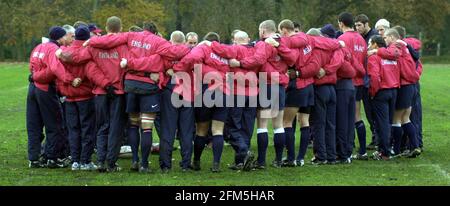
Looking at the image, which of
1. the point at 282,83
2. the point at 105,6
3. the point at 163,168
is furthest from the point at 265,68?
the point at 105,6

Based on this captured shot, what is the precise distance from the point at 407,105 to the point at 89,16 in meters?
46.6

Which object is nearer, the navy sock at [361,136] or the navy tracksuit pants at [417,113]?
the navy sock at [361,136]

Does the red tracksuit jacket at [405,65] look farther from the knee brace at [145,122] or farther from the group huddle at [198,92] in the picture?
the knee brace at [145,122]

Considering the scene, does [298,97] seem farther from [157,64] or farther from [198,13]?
[198,13]

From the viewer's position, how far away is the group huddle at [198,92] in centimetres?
1173

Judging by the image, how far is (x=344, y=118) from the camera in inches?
533

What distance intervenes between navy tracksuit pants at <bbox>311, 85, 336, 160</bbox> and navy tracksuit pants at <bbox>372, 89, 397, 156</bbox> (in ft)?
3.15

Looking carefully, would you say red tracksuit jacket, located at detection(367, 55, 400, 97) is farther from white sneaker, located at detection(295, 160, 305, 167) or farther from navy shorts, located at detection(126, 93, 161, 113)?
navy shorts, located at detection(126, 93, 161, 113)

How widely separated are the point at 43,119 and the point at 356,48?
16.7 ft

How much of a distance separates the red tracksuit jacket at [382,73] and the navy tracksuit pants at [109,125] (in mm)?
4338

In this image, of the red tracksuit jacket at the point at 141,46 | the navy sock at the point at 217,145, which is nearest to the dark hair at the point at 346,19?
the navy sock at the point at 217,145

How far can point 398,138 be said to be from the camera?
1428 centimetres

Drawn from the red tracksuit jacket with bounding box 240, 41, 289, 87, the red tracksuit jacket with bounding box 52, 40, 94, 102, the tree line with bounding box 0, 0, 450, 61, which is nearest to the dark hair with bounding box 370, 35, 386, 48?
the red tracksuit jacket with bounding box 240, 41, 289, 87

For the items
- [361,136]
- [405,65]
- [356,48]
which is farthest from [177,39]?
[405,65]
